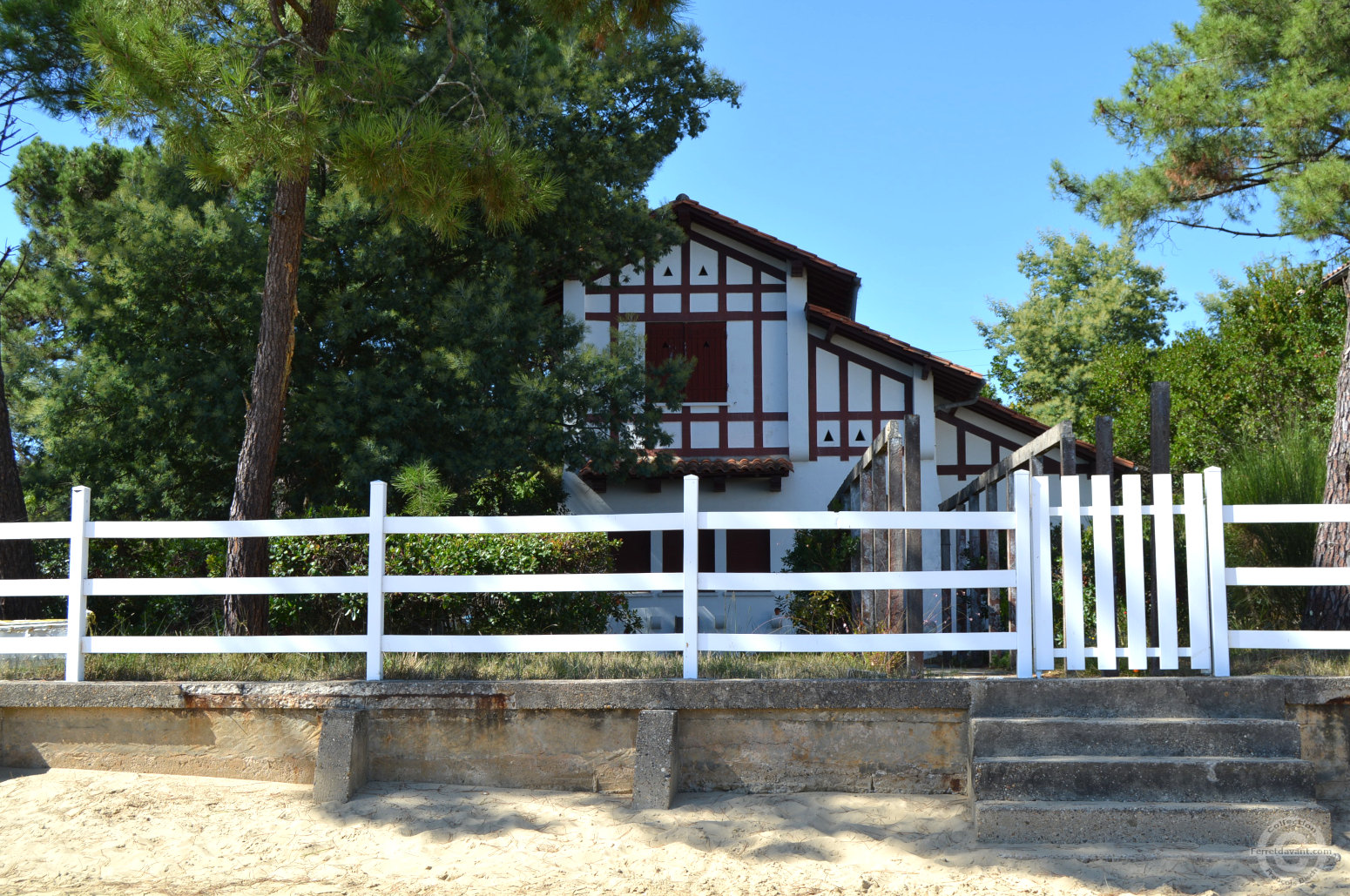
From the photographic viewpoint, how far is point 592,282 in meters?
13.9

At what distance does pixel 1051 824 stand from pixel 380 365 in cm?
864

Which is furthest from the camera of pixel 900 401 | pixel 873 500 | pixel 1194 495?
pixel 900 401

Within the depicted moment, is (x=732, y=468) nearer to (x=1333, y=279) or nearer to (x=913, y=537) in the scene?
(x=913, y=537)

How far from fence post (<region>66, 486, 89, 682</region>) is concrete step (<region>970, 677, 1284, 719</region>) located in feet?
18.1

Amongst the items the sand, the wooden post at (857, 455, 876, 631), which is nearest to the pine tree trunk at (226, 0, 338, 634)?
the sand

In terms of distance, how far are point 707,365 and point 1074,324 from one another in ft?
61.1

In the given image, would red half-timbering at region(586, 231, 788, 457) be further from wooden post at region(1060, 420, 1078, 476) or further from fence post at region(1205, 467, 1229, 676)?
fence post at region(1205, 467, 1229, 676)

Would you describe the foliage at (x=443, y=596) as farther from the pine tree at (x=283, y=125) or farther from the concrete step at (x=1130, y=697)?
the concrete step at (x=1130, y=697)

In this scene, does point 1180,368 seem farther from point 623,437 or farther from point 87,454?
point 87,454

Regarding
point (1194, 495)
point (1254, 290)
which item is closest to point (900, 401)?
point (1254, 290)

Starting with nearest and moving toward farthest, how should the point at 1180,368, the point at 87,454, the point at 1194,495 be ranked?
1. the point at 1194,495
2. the point at 87,454
3. the point at 1180,368

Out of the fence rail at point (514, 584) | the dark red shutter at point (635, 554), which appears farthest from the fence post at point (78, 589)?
Result: the dark red shutter at point (635, 554)

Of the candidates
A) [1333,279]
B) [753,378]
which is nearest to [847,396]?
[753,378]

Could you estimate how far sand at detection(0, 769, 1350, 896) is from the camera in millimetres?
4746
